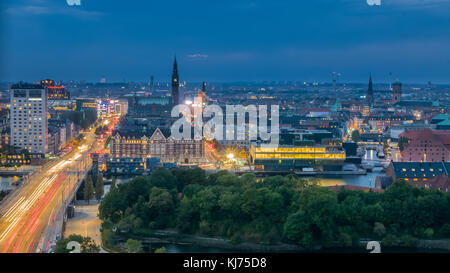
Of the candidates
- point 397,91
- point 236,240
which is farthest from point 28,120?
point 397,91

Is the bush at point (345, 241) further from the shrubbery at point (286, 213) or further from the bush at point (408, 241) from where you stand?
the bush at point (408, 241)

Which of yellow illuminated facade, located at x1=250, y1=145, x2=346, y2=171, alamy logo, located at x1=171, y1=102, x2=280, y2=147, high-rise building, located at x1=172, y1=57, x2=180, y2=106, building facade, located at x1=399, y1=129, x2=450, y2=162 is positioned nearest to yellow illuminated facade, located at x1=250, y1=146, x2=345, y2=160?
yellow illuminated facade, located at x1=250, y1=145, x2=346, y2=171

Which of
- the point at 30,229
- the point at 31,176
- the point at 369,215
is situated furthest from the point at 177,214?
the point at 31,176

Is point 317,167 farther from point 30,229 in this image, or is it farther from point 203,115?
point 203,115

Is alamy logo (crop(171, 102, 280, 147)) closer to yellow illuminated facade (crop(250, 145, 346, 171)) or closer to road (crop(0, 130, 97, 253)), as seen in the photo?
yellow illuminated facade (crop(250, 145, 346, 171))

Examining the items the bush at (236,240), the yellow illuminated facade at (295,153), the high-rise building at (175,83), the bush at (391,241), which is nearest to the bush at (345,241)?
the bush at (391,241)
